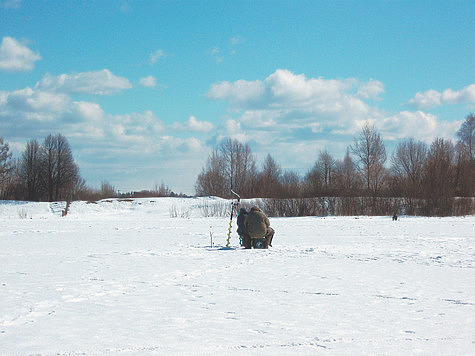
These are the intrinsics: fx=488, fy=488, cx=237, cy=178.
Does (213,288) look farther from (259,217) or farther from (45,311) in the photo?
(259,217)

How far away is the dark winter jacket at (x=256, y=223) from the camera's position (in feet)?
52.4

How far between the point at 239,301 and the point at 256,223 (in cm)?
788

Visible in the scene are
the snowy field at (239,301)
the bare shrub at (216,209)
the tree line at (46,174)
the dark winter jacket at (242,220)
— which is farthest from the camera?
the tree line at (46,174)

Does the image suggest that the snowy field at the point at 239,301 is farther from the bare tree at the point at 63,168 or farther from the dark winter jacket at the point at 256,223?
the bare tree at the point at 63,168

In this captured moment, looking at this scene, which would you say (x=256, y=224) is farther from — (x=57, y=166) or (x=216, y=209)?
(x=57, y=166)

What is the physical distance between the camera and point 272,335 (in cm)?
612

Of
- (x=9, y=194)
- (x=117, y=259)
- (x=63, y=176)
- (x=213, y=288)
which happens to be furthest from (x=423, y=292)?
(x=9, y=194)

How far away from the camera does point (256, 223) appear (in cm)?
1606

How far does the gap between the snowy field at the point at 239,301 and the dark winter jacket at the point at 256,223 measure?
2.55 ft

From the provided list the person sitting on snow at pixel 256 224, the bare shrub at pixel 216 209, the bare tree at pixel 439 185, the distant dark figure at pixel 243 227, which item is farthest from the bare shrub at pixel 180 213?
the person sitting on snow at pixel 256 224

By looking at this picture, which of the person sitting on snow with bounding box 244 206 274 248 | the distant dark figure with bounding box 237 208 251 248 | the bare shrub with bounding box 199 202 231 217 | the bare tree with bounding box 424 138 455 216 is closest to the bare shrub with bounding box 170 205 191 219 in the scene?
the bare shrub with bounding box 199 202 231 217

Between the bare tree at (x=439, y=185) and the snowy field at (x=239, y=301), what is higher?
the bare tree at (x=439, y=185)

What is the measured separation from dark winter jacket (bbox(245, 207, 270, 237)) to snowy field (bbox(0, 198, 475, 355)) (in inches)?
30.6

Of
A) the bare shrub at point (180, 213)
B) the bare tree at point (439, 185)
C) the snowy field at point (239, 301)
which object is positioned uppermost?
the bare tree at point (439, 185)
